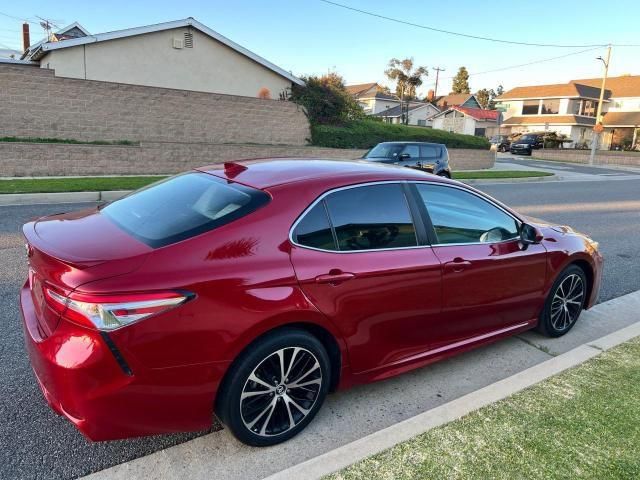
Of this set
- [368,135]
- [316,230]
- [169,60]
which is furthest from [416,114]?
[316,230]

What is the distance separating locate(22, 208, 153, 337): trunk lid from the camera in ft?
7.82

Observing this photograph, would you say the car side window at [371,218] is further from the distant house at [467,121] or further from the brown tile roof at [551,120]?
the distant house at [467,121]

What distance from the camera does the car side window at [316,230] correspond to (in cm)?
290

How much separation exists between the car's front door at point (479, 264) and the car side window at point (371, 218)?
0.77ft

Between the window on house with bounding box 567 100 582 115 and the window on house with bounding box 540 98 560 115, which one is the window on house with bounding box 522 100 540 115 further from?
the window on house with bounding box 567 100 582 115

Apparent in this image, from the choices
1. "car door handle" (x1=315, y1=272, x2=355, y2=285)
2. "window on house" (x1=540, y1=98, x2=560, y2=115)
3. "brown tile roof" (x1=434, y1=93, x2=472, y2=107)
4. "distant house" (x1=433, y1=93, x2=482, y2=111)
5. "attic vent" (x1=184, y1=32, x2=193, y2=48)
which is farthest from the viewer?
"brown tile roof" (x1=434, y1=93, x2=472, y2=107)

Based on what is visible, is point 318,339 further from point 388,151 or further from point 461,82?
point 461,82

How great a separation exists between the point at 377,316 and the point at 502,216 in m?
1.62

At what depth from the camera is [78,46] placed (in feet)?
59.8

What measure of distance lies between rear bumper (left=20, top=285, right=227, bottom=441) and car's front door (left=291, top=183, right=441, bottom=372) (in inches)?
31.4

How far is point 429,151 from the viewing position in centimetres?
1490

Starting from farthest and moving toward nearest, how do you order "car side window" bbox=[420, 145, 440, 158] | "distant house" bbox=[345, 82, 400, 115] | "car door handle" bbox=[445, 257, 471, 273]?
"distant house" bbox=[345, 82, 400, 115] → "car side window" bbox=[420, 145, 440, 158] → "car door handle" bbox=[445, 257, 471, 273]

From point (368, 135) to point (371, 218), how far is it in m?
19.5

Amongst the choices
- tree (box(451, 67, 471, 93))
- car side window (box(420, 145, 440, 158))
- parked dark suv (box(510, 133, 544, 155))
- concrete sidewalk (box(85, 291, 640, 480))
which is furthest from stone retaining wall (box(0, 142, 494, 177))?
tree (box(451, 67, 471, 93))
